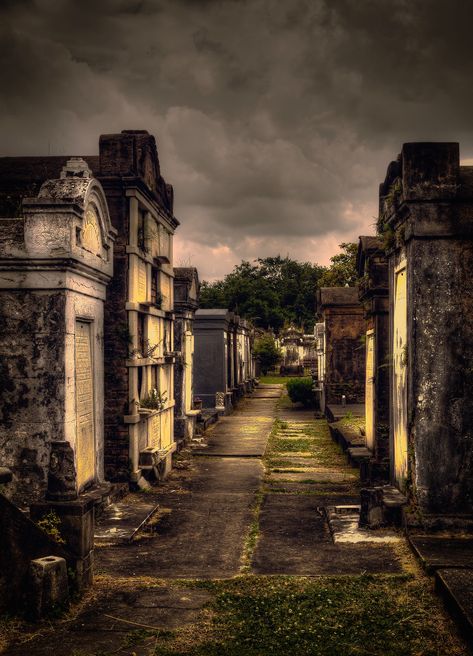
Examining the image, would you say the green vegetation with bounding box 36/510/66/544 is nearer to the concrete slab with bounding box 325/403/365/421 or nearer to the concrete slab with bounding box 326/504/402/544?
the concrete slab with bounding box 326/504/402/544

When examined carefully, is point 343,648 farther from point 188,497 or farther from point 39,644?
point 188,497

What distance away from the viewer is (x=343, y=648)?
4195mm

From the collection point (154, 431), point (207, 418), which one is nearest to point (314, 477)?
point (154, 431)

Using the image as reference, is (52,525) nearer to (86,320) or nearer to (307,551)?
(307,551)

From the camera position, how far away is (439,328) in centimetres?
655

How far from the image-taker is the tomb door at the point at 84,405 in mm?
7711

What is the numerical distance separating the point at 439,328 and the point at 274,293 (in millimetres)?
51897

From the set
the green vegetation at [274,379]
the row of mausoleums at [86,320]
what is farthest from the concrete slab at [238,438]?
the green vegetation at [274,379]

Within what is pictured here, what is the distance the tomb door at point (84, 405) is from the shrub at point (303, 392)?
15071 mm

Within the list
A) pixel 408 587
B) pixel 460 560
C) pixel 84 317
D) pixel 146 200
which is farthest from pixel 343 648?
pixel 146 200

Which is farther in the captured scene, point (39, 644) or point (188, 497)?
point (188, 497)

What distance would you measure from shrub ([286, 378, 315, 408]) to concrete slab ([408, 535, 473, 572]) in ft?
54.5

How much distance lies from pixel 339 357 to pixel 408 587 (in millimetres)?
13699

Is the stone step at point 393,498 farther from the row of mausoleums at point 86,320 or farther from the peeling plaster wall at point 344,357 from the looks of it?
the peeling plaster wall at point 344,357
